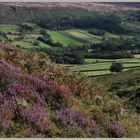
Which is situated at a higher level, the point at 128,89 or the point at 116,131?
the point at 116,131

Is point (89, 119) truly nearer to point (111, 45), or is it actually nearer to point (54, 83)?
point (54, 83)

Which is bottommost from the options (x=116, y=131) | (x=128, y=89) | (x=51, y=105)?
(x=128, y=89)

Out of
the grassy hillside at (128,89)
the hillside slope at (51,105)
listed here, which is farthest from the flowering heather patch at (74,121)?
the grassy hillside at (128,89)

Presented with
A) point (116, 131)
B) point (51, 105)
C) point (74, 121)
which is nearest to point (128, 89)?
point (51, 105)

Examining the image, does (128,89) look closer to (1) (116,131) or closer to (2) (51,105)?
(2) (51,105)

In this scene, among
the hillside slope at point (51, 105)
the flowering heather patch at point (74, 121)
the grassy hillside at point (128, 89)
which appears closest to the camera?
the hillside slope at point (51, 105)

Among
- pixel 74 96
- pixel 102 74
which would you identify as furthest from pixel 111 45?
pixel 74 96

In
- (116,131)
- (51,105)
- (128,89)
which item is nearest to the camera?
(116,131)

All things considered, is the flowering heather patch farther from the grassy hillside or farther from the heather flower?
the grassy hillside

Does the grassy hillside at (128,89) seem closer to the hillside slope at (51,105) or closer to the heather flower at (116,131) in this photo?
the hillside slope at (51,105)

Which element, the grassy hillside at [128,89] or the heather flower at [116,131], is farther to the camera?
the grassy hillside at [128,89]

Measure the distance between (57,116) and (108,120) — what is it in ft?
5.96

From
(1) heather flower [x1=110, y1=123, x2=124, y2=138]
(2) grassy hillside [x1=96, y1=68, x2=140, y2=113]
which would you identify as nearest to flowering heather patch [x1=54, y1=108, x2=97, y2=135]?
(1) heather flower [x1=110, y1=123, x2=124, y2=138]

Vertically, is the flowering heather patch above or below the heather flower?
above
